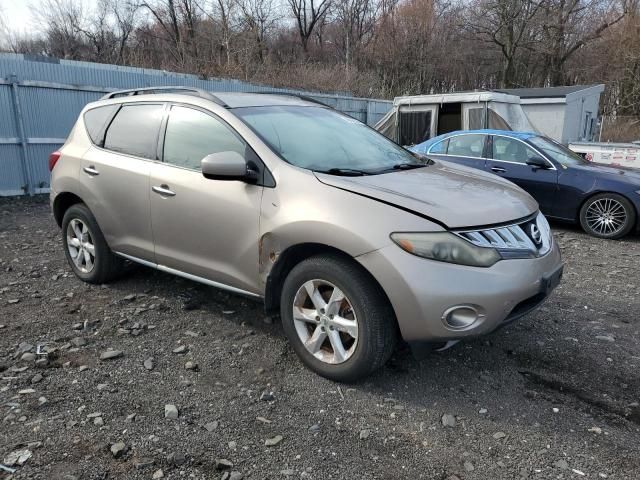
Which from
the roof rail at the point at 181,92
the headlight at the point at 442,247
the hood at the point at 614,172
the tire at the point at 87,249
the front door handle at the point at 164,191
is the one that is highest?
the roof rail at the point at 181,92

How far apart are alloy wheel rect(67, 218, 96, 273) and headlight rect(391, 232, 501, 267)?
319 centimetres

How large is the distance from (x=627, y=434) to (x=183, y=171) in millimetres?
3224

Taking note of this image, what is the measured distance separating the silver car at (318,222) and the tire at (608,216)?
4.28 metres

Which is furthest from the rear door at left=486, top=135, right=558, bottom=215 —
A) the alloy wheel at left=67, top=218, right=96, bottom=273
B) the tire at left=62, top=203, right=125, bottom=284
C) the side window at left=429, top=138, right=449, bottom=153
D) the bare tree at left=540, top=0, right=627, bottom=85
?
the bare tree at left=540, top=0, right=627, bottom=85

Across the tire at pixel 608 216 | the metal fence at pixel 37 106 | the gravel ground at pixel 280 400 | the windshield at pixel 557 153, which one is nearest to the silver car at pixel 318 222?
the gravel ground at pixel 280 400

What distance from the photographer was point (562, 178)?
7.55m

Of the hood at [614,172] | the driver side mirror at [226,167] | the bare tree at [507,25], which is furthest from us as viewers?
the bare tree at [507,25]

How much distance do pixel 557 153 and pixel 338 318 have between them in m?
6.47

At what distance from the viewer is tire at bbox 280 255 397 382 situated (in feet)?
9.43

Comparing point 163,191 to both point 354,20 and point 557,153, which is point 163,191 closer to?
point 557,153

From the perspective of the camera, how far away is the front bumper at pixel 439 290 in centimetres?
269

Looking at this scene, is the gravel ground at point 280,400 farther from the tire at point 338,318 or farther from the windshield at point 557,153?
the windshield at point 557,153

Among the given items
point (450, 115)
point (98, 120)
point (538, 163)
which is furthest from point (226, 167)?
point (450, 115)

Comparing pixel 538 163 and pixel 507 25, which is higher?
pixel 507 25
